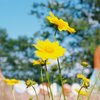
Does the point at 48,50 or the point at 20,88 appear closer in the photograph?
the point at 48,50

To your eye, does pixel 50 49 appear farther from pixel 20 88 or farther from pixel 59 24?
pixel 20 88

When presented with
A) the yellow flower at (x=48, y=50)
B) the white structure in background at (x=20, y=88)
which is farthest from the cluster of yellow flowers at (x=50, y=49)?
the white structure in background at (x=20, y=88)

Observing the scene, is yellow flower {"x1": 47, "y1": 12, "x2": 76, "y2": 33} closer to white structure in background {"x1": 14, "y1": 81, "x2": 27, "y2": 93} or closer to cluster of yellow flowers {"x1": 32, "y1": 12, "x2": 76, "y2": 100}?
cluster of yellow flowers {"x1": 32, "y1": 12, "x2": 76, "y2": 100}

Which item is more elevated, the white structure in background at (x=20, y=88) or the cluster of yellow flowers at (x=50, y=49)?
the white structure in background at (x=20, y=88)

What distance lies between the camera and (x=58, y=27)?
0.45m

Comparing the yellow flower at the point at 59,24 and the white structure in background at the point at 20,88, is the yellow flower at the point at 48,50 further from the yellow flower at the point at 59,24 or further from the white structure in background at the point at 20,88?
the white structure in background at the point at 20,88

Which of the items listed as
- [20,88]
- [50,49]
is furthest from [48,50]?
[20,88]

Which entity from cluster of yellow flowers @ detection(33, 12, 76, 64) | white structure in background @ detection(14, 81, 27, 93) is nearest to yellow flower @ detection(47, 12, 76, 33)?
cluster of yellow flowers @ detection(33, 12, 76, 64)

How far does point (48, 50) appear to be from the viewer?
0.41 m

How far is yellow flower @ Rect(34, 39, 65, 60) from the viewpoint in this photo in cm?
39

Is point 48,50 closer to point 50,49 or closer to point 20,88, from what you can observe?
point 50,49

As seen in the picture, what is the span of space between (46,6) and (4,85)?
1151cm

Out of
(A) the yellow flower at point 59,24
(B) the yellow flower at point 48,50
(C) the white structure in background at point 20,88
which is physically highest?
(C) the white structure in background at point 20,88

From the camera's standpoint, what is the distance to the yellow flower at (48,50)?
389 millimetres
